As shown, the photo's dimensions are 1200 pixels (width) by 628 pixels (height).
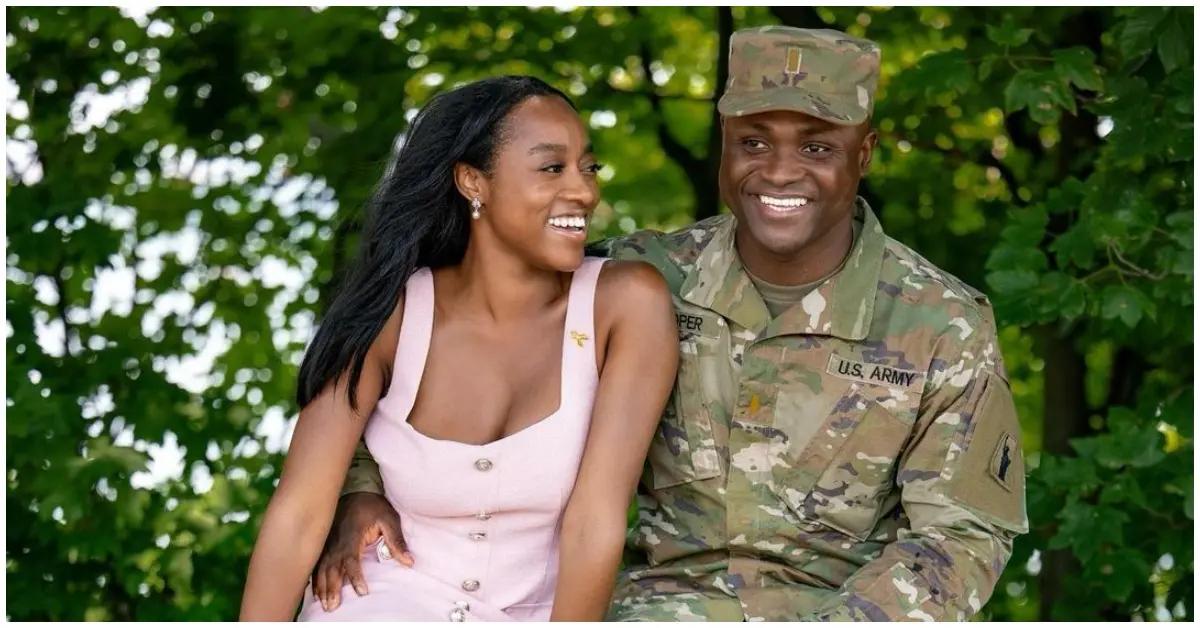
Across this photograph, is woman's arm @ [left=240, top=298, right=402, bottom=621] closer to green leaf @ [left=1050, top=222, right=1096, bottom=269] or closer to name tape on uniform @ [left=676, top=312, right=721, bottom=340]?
name tape on uniform @ [left=676, top=312, right=721, bottom=340]

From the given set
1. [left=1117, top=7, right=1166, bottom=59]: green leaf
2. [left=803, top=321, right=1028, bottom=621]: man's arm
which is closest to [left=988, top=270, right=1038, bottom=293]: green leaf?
[left=1117, top=7, right=1166, bottom=59]: green leaf

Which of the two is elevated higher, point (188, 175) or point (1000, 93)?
point (1000, 93)

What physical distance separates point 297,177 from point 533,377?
10.3ft

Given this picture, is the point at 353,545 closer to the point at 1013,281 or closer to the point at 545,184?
the point at 545,184

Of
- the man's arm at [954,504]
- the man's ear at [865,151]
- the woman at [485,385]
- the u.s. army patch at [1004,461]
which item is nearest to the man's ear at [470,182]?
the woman at [485,385]

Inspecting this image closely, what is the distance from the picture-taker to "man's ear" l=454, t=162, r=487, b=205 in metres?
3.55

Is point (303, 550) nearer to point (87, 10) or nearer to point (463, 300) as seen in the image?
point (463, 300)

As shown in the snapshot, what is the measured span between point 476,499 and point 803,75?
1.09m

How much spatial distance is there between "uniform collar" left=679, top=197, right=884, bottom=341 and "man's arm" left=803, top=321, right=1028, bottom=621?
0.21 m

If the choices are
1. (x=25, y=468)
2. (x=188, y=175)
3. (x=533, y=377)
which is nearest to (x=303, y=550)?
(x=533, y=377)

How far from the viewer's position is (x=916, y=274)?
12.2 feet

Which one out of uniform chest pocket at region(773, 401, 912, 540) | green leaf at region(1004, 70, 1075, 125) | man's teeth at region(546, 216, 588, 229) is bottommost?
uniform chest pocket at region(773, 401, 912, 540)

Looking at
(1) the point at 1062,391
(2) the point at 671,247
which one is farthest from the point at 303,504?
(1) the point at 1062,391

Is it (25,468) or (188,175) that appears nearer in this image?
(25,468)
